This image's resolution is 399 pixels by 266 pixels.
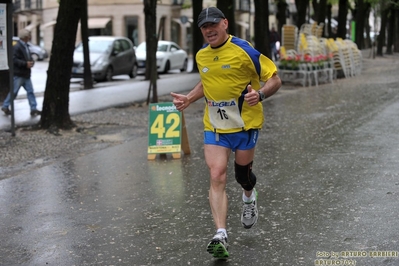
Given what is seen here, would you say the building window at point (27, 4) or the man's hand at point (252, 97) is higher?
the building window at point (27, 4)

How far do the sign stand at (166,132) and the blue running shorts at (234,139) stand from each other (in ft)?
15.2

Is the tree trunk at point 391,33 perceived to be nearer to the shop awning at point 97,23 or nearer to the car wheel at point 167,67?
the shop awning at point 97,23

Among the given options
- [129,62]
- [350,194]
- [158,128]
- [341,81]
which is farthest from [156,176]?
[129,62]

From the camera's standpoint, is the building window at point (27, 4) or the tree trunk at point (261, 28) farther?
the building window at point (27, 4)

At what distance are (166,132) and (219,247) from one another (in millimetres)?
5394

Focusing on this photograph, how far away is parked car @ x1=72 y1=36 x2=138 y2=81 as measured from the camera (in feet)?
90.8

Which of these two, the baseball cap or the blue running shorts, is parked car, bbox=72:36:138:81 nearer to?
the blue running shorts

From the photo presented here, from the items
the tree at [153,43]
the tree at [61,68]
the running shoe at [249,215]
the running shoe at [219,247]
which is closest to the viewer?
the running shoe at [219,247]

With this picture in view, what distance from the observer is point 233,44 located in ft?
19.1

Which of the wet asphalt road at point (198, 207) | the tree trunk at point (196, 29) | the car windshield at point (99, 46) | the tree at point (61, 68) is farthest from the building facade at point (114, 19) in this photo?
the wet asphalt road at point (198, 207)

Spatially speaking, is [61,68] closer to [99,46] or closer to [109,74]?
[109,74]

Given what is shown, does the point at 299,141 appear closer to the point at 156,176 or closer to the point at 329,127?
the point at 329,127

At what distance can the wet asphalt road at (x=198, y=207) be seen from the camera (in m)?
5.92

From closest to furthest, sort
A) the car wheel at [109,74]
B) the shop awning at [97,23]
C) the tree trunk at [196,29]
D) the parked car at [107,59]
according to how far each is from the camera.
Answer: the parked car at [107,59], the car wheel at [109,74], the tree trunk at [196,29], the shop awning at [97,23]
